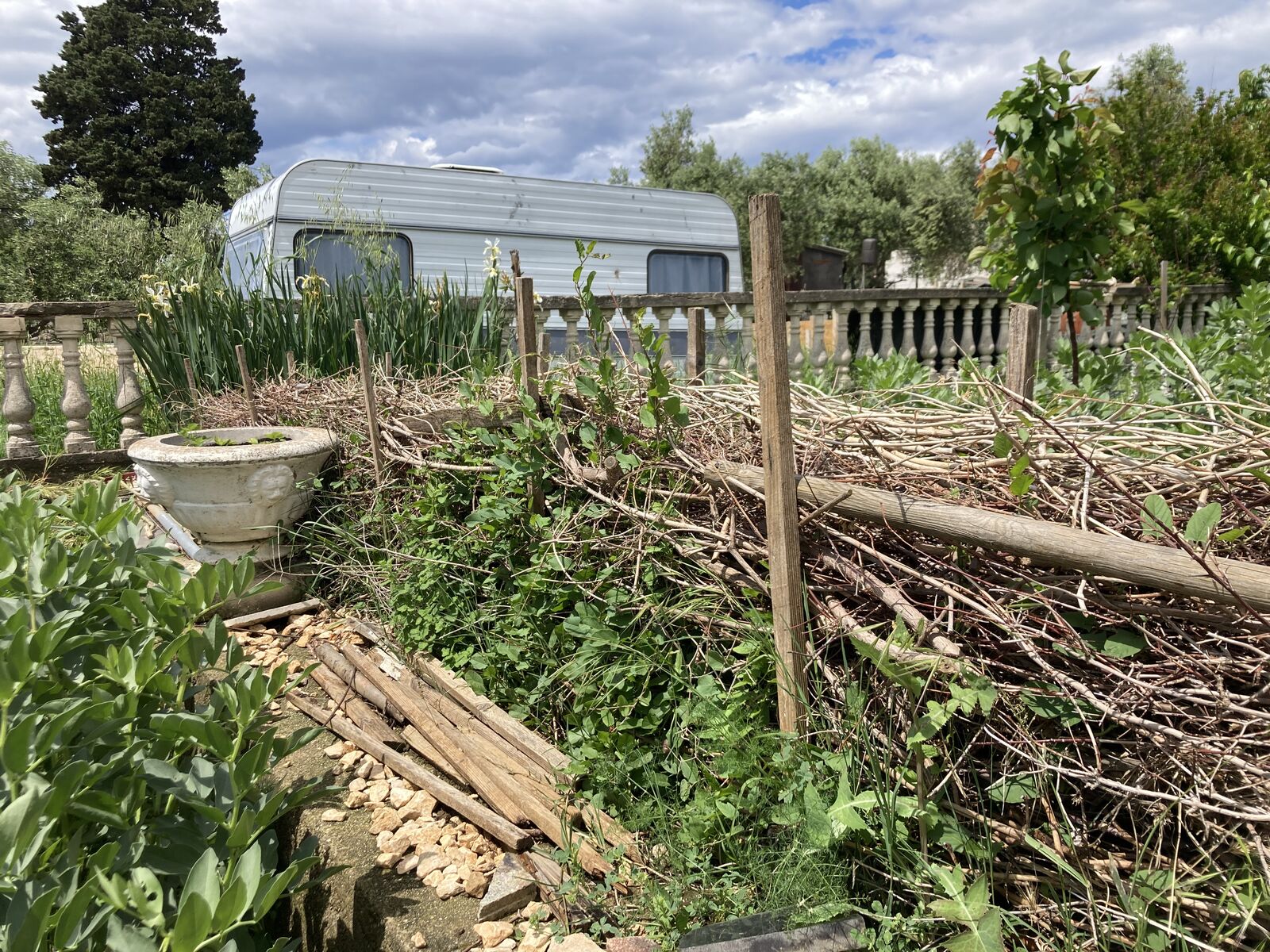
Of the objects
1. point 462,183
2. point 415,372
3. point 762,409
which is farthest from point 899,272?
point 762,409

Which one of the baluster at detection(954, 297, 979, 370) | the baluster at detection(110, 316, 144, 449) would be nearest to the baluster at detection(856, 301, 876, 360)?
the baluster at detection(954, 297, 979, 370)

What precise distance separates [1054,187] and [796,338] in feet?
14.8

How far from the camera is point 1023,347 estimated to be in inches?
113

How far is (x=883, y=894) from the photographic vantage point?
196cm

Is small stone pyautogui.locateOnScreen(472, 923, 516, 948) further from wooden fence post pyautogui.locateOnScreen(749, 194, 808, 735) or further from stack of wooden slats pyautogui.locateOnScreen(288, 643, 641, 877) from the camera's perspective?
wooden fence post pyautogui.locateOnScreen(749, 194, 808, 735)

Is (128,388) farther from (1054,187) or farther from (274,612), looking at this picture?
(1054,187)

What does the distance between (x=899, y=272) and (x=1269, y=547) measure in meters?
42.8

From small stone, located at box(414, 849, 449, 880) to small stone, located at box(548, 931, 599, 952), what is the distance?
0.49m

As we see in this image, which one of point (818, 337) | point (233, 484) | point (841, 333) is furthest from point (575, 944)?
point (841, 333)

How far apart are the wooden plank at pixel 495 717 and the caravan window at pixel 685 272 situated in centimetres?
910

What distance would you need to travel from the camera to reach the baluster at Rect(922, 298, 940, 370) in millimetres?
8688

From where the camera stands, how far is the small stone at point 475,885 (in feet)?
7.36

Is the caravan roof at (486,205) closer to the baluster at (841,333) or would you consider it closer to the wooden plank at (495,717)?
the baluster at (841,333)

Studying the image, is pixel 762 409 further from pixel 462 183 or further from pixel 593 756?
pixel 462 183
